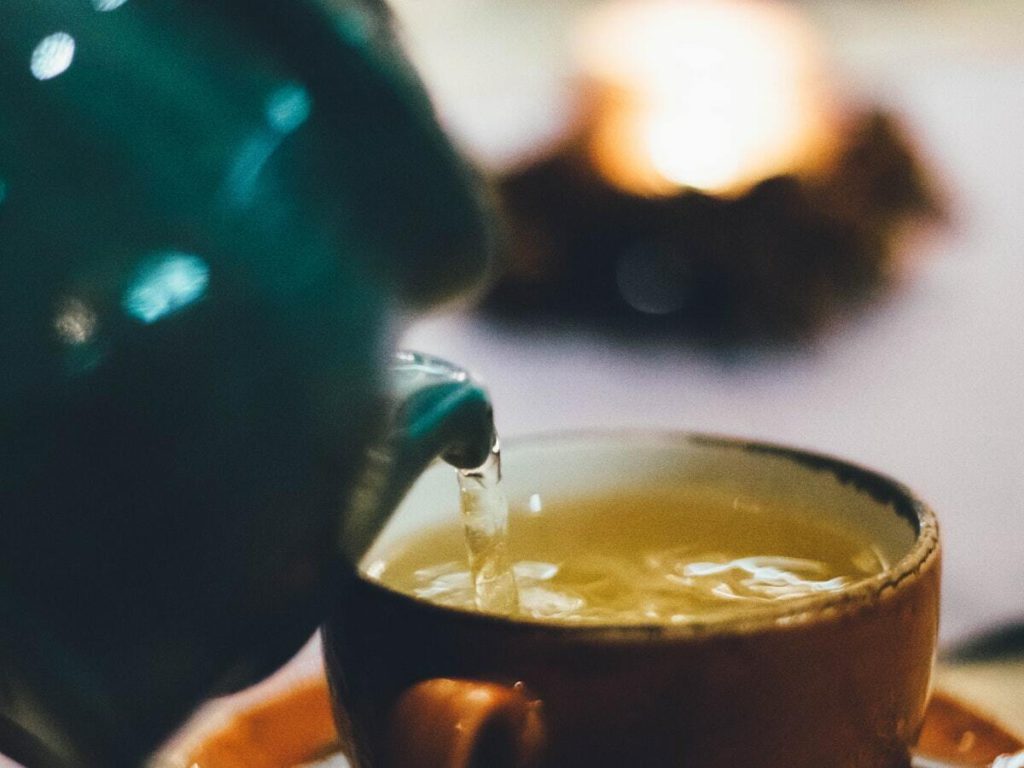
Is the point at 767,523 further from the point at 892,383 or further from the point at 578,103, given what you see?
the point at 578,103

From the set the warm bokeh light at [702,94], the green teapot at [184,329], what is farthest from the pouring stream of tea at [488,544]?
the warm bokeh light at [702,94]

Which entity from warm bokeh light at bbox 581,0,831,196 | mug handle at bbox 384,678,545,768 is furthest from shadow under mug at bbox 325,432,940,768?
warm bokeh light at bbox 581,0,831,196

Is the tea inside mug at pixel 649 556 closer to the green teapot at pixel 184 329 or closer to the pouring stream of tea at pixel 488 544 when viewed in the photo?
the pouring stream of tea at pixel 488 544

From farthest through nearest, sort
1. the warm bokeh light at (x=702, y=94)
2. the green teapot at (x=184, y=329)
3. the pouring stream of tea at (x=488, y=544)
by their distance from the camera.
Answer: the warm bokeh light at (x=702, y=94) → the pouring stream of tea at (x=488, y=544) → the green teapot at (x=184, y=329)

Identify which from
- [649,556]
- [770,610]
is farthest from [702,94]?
[770,610]

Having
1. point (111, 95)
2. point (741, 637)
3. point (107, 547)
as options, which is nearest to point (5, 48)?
point (111, 95)
